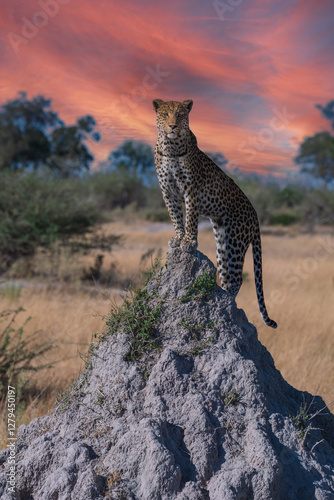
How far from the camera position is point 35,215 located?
14555 millimetres

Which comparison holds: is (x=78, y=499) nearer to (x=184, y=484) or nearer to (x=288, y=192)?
(x=184, y=484)

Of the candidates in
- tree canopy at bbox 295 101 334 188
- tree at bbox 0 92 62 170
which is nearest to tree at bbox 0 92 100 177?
tree at bbox 0 92 62 170

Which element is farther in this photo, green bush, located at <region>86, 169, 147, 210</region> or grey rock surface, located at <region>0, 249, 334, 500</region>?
green bush, located at <region>86, 169, 147, 210</region>

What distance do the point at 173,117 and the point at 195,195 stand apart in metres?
0.54

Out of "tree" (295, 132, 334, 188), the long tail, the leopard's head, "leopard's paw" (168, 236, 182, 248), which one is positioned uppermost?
"tree" (295, 132, 334, 188)

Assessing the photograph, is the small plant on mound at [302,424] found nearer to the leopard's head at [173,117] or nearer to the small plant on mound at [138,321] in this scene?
the small plant on mound at [138,321]

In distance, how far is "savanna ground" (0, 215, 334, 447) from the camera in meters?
6.66

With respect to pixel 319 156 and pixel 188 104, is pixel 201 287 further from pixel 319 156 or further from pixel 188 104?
pixel 319 156

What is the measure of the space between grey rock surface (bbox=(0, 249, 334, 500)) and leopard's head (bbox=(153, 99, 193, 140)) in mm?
838

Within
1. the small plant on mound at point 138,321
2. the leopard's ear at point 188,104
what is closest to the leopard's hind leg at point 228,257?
the small plant on mound at point 138,321

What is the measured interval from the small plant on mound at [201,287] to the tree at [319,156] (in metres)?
54.7

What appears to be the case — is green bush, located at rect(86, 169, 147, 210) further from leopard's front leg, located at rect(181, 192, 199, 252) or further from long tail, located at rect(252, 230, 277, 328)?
leopard's front leg, located at rect(181, 192, 199, 252)

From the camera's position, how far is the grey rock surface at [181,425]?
2654mm

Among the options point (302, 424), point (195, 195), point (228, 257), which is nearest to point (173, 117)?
point (195, 195)
